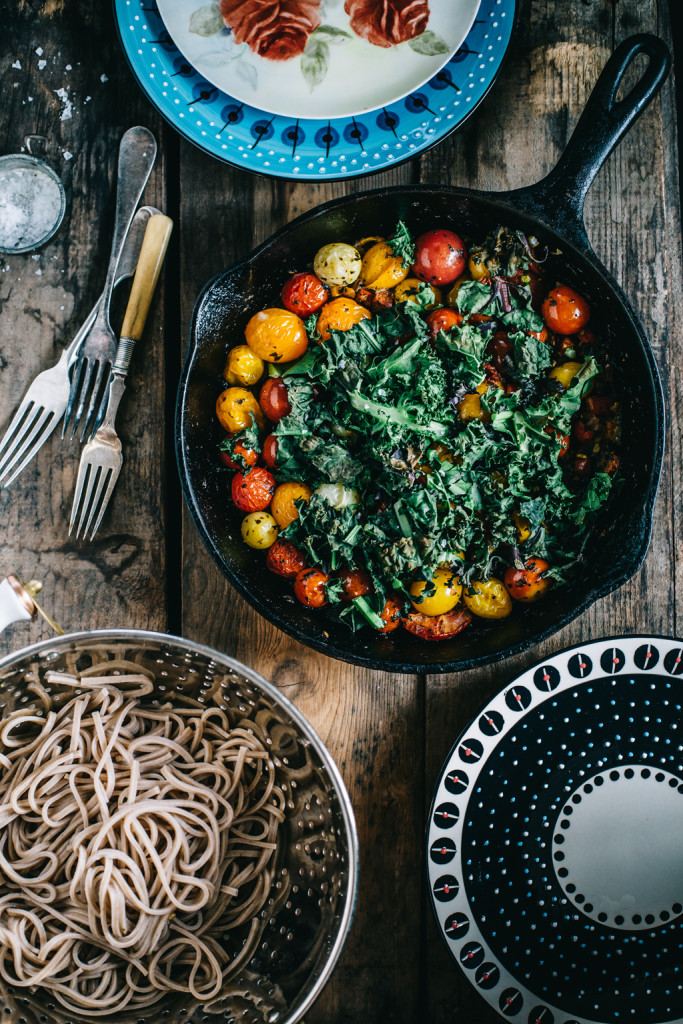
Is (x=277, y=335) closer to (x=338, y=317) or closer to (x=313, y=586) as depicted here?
(x=338, y=317)

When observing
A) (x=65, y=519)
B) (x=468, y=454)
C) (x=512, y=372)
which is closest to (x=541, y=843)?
(x=468, y=454)

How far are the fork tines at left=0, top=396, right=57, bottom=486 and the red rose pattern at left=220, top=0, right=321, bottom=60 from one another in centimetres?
74

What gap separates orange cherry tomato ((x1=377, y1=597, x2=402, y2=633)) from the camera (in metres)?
1.20

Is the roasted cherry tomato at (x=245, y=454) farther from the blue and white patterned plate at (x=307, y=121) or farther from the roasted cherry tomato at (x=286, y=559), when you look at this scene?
the blue and white patterned plate at (x=307, y=121)

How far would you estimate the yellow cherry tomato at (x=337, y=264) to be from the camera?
3.97ft

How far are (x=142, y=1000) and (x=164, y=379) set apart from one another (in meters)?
1.03

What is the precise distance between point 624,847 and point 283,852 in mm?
589

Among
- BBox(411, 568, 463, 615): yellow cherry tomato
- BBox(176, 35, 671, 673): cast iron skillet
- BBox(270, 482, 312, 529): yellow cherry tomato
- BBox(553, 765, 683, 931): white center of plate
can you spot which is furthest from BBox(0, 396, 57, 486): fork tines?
BBox(553, 765, 683, 931): white center of plate

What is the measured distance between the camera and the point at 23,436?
4.50 ft

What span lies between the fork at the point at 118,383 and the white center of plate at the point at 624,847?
0.99m

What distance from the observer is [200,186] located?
4.50 feet

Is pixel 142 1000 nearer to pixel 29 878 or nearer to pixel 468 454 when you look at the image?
pixel 29 878

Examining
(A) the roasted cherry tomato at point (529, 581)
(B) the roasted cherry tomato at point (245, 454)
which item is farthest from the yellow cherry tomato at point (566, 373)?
(B) the roasted cherry tomato at point (245, 454)

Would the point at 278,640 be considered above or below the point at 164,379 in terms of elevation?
below
